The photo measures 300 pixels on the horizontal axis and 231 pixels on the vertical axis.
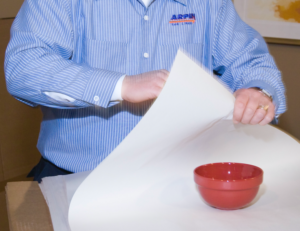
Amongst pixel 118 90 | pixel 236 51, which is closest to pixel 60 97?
pixel 118 90

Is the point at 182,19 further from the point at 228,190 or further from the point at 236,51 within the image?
the point at 228,190

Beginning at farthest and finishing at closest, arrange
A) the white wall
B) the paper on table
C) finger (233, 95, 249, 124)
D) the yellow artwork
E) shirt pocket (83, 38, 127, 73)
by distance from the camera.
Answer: the white wall
the yellow artwork
shirt pocket (83, 38, 127, 73)
finger (233, 95, 249, 124)
the paper on table

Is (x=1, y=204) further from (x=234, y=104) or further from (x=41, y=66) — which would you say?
(x=234, y=104)

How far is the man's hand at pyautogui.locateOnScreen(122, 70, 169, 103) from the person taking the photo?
69 cm

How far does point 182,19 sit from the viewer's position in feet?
3.41

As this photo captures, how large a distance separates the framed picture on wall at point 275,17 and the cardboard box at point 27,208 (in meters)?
1.44

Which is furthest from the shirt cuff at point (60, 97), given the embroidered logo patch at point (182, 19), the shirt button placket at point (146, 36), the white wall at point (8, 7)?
the white wall at point (8, 7)

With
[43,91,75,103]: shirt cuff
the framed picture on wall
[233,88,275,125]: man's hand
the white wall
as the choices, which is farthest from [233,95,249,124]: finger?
the white wall

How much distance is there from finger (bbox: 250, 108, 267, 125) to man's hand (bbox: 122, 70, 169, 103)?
0.69 feet

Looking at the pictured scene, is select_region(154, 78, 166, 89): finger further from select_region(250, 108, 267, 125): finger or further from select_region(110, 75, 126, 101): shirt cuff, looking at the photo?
select_region(250, 108, 267, 125): finger

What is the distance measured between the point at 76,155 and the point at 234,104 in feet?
1.54

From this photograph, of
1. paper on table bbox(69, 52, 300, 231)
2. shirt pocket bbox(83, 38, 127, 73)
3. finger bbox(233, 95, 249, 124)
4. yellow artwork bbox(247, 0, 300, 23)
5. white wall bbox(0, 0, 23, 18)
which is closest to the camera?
paper on table bbox(69, 52, 300, 231)

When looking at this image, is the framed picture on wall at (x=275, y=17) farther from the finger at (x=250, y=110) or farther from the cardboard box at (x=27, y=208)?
the cardboard box at (x=27, y=208)

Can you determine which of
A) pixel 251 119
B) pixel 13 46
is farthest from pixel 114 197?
pixel 13 46
